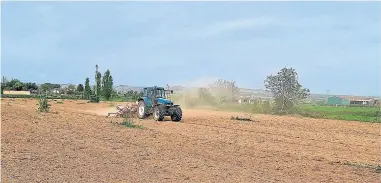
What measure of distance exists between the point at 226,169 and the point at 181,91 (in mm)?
48374

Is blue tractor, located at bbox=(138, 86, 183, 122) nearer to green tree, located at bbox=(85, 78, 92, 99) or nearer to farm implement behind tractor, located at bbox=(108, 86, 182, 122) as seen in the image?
farm implement behind tractor, located at bbox=(108, 86, 182, 122)

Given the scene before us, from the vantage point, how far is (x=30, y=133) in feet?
53.9

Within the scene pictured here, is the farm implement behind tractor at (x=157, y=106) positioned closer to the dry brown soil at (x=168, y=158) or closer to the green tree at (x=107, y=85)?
the dry brown soil at (x=168, y=158)

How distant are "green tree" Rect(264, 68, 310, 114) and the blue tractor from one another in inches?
959

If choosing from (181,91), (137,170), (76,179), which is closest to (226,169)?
(137,170)

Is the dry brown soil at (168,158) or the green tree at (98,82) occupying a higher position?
the green tree at (98,82)

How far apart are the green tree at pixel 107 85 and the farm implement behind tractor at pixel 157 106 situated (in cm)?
4146

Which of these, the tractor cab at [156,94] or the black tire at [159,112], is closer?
the black tire at [159,112]

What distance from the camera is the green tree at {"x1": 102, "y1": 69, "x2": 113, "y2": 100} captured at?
71188 millimetres

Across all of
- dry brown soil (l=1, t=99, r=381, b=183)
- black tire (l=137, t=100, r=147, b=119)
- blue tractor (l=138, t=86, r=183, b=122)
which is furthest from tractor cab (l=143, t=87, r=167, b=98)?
dry brown soil (l=1, t=99, r=381, b=183)

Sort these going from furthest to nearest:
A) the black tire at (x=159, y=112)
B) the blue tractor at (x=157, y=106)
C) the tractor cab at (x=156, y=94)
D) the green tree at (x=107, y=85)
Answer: the green tree at (x=107, y=85)
the tractor cab at (x=156, y=94)
the blue tractor at (x=157, y=106)
the black tire at (x=159, y=112)

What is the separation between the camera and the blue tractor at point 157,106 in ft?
89.8

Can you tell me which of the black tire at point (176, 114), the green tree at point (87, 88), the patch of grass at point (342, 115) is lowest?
the patch of grass at point (342, 115)

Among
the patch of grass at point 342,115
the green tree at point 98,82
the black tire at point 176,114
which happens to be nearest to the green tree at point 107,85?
the green tree at point 98,82
